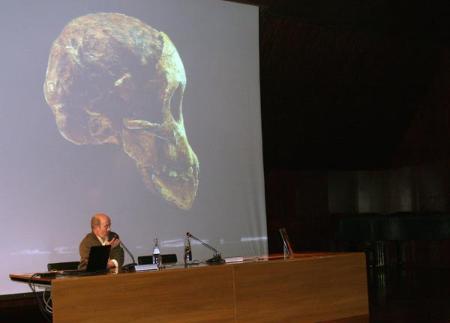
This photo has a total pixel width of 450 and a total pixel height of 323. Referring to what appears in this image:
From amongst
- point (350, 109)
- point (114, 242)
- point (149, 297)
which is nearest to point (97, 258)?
point (149, 297)

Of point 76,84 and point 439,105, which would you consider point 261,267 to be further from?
point 439,105

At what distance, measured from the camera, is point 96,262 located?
4816 millimetres

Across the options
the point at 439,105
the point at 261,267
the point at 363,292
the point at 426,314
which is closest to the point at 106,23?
the point at 261,267

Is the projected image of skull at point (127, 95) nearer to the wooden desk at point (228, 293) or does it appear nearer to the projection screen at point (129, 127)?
the projection screen at point (129, 127)

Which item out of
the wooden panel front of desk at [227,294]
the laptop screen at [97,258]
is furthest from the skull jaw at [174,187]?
the laptop screen at [97,258]

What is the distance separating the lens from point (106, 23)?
22.9ft

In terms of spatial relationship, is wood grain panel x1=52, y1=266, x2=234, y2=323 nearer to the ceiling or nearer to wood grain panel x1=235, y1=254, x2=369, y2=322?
wood grain panel x1=235, y1=254, x2=369, y2=322

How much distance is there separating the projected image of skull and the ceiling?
1.79 metres

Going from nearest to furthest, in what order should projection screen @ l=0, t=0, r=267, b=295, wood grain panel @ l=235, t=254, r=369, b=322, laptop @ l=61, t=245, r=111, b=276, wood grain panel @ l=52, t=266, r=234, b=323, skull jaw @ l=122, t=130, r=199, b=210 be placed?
wood grain panel @ l=52, t=266, r=234, b=323, laptop @ l=61, t=245, r=111, b=276, wood grain panel @ l=235, t=254, r=369, b=322, projection screen @ l=0, t=0, r=267, b=295, skull jaw @ l=122, t=130, r=199, b=210

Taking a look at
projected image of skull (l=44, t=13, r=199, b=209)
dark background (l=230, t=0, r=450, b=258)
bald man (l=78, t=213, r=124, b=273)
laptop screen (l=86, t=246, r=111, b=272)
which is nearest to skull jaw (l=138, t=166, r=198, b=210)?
projected image of skull (l=44, t=13, r=199, b=209)

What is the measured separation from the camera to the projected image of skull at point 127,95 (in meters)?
6.72

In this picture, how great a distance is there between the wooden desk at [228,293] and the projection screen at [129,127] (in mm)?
1951

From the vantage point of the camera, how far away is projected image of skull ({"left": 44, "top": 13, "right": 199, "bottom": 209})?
265 inches

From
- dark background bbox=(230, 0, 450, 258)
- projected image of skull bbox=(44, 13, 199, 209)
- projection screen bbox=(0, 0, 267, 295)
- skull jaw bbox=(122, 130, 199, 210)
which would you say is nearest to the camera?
projection screen bbox=(0, 0, 267, 295)
